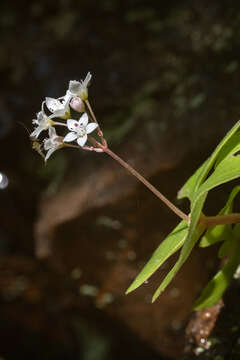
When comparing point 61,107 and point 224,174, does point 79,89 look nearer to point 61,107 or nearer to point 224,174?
point 61,107

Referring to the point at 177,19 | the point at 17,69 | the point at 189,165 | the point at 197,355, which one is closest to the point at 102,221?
the point at 189,165

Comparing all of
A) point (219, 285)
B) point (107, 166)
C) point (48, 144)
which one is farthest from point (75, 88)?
point (107, 166)

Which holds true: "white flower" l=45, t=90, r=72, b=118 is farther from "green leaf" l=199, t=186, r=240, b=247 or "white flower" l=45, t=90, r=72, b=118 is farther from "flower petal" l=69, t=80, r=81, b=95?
"green leaf" l=199, t=186, r=240, b=247

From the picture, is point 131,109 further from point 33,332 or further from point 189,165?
point 33,332

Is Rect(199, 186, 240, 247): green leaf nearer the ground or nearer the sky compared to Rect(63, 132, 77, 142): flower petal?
nearer the ground

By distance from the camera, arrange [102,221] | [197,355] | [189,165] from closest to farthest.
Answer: [197,355]
[189,165]
[102,221]

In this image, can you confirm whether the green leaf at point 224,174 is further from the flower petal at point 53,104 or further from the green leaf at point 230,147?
the flower petal at point 53,104

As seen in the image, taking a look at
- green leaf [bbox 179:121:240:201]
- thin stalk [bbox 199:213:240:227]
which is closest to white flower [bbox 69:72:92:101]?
green leaf [bbox 179:121:240:201]
